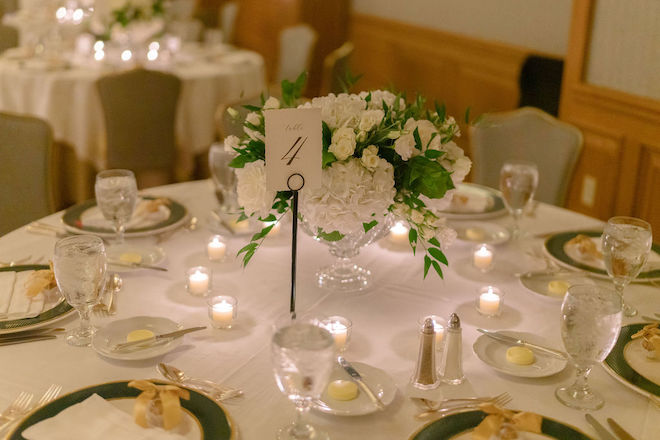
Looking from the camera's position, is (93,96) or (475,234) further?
(93,96)

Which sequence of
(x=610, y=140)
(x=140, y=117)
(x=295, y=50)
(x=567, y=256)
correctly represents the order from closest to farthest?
(x=567, y=256)
(x=610, y=140)
(x=140, y=117)
(x=295, y=50)

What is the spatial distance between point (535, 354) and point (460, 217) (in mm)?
744

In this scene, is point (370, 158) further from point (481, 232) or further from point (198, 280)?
point (481, 232)

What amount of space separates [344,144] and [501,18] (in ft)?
12.1

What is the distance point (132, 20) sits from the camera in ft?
14.7

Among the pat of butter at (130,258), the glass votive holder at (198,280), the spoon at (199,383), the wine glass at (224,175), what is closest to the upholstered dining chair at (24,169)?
the wine glass at (224,175)

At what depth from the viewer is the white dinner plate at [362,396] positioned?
3.87 feet

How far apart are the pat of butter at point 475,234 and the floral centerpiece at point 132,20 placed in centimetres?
314

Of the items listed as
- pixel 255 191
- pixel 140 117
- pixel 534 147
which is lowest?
pixel 140 117

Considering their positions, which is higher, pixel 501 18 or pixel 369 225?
pixel 501 18

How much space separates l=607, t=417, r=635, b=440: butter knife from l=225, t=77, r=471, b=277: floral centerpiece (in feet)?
1.38

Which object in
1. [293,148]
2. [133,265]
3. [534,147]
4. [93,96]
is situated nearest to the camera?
[293,148]

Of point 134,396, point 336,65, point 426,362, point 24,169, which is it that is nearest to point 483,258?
point 426,362

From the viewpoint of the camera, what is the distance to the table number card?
4.29ft
